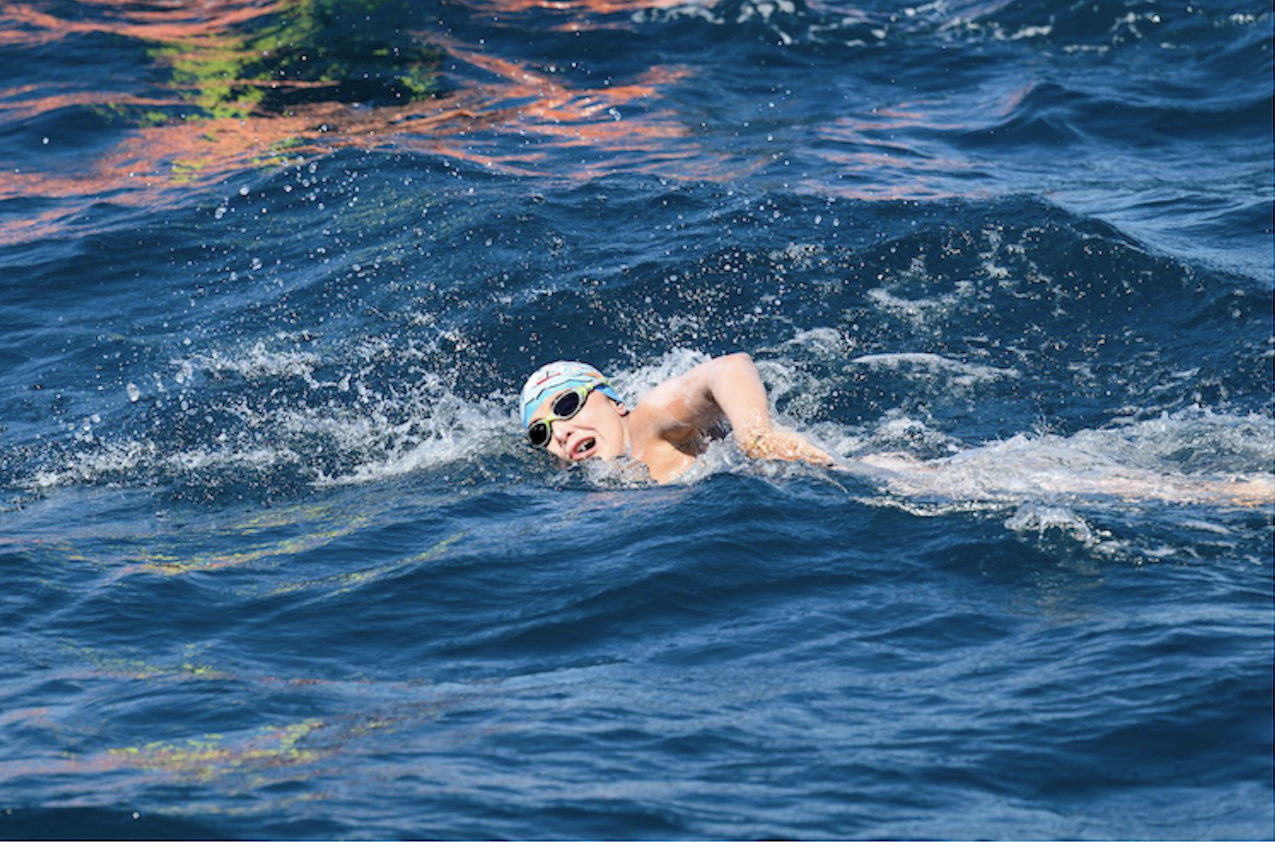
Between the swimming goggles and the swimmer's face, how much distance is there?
0.01 meters

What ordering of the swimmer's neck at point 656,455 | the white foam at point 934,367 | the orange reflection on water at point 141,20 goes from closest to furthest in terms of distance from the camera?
the swimmer's neck at point 656,455 < the white foam at point 934,367 < the orange reflection on water at point 141,20

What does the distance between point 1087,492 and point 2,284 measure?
9.44 meters

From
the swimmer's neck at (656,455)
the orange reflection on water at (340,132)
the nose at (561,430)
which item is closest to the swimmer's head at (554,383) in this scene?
the nose at (561,430)

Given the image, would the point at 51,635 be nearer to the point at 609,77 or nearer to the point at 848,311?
the point at 848,311

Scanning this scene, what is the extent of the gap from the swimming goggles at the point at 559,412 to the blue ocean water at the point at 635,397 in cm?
23

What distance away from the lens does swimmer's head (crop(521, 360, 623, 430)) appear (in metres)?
8.29

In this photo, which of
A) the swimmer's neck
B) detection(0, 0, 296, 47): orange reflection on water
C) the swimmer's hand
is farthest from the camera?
detection(0, 0, 296, 47): orange reflection on water

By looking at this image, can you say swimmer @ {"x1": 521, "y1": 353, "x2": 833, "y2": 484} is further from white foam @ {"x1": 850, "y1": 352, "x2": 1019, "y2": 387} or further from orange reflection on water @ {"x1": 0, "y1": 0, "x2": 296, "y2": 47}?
orange reflection on water @ {"x1": 0, "y1": 0, "x2": 296, "y2": 47}

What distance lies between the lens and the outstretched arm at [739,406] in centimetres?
694

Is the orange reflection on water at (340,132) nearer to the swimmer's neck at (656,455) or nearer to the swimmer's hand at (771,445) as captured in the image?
the swimmer's neck at (656,455)

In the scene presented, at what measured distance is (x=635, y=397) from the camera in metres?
9.80

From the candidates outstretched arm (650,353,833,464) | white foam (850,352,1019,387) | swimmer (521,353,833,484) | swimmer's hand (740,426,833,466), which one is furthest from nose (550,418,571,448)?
white foam (850,352,1019,387)

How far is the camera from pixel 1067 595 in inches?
230

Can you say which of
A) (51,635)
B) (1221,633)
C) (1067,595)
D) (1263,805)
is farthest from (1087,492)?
(51,635)
